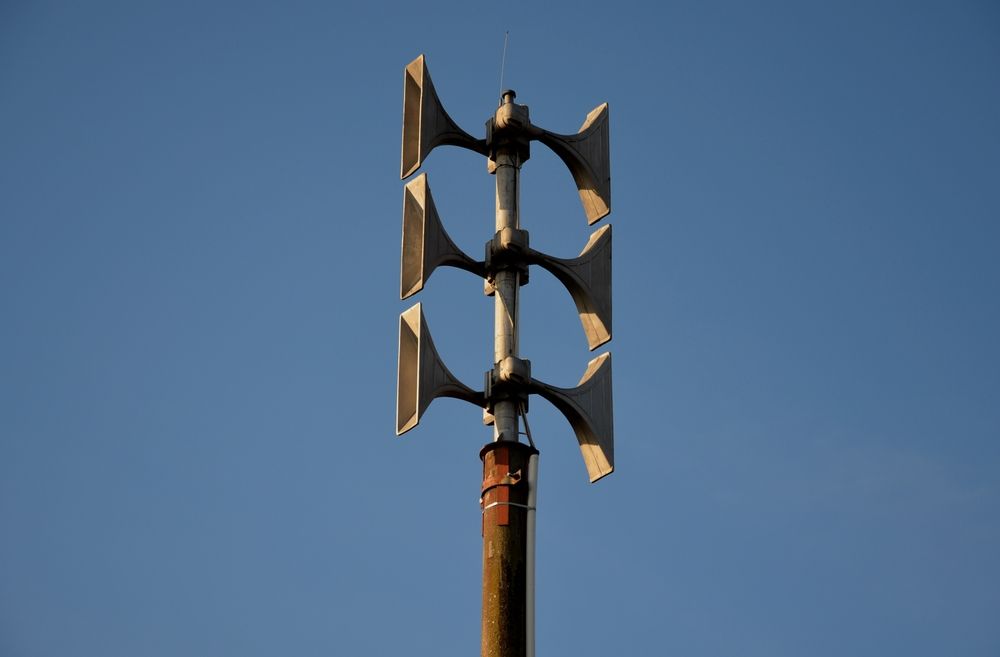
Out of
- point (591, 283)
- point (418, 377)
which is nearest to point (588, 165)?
point (591, 283)

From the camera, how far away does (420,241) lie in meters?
28.2

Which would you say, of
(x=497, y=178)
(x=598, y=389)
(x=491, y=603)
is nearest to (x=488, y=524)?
(x=491, y=603)

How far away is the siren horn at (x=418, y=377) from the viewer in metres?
26.5

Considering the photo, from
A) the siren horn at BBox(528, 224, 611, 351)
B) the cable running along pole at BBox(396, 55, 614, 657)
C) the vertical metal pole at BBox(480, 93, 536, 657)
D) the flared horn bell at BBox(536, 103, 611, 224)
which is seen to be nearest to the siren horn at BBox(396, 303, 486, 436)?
the cable running along pole at BBox(396, 55, 614, 657)

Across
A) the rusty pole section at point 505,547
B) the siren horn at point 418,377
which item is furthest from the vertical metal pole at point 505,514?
the siren horn at point 418,377

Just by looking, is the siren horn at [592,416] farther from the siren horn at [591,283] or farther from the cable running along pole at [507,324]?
the siren horn at [591,283]

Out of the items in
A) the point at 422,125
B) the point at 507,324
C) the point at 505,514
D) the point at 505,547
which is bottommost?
the point at 505,547

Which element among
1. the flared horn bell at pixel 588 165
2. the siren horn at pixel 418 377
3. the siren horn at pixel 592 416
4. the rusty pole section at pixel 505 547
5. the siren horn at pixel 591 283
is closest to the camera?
the rusty pole section at pixel 505 547

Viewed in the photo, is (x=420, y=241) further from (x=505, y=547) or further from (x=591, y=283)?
(x=505, y=547)

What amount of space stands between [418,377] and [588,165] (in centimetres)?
652

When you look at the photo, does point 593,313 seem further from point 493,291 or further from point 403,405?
point 403,405

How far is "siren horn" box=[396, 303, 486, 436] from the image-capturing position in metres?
26.5

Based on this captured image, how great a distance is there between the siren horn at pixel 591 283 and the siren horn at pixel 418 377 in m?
3.07

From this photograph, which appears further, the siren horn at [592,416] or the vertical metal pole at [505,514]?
the siren horn at [592,416]
